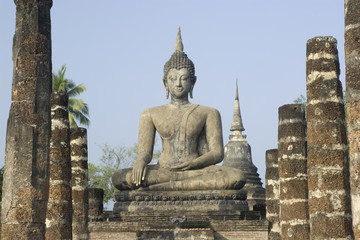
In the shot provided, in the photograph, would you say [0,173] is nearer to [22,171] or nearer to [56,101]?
[56,101]

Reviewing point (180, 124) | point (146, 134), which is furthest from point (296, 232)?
point (146, 134)

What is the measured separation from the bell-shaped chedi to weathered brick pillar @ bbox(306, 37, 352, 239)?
14.7 m

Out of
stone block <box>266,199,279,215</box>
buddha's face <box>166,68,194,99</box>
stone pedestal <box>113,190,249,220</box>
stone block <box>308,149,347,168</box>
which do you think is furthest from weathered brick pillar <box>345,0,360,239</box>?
buddha's face <box>166,68,194,99</box>

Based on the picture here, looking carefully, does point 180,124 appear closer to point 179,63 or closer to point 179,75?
point 179,75

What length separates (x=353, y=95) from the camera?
31.4ft

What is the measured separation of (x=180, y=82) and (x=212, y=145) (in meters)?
1.59

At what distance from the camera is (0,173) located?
2800 centimetres

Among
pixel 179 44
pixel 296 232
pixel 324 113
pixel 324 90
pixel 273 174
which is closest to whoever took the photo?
pixel 324 113

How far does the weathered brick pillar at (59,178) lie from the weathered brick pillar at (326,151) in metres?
5.27

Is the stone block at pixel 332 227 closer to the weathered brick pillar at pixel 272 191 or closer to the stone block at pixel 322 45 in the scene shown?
the stone block at pixel 322 45

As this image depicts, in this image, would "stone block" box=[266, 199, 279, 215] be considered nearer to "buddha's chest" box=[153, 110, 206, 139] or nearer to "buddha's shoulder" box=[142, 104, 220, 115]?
"buddha's chest" box=[153, 110, 206, 139]

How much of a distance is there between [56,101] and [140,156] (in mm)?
2585

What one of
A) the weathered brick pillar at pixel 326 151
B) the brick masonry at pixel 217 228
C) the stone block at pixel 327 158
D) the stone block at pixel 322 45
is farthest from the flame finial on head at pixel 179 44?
the stone block at pixel 327 158

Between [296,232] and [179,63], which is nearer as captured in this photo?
[296,232]
